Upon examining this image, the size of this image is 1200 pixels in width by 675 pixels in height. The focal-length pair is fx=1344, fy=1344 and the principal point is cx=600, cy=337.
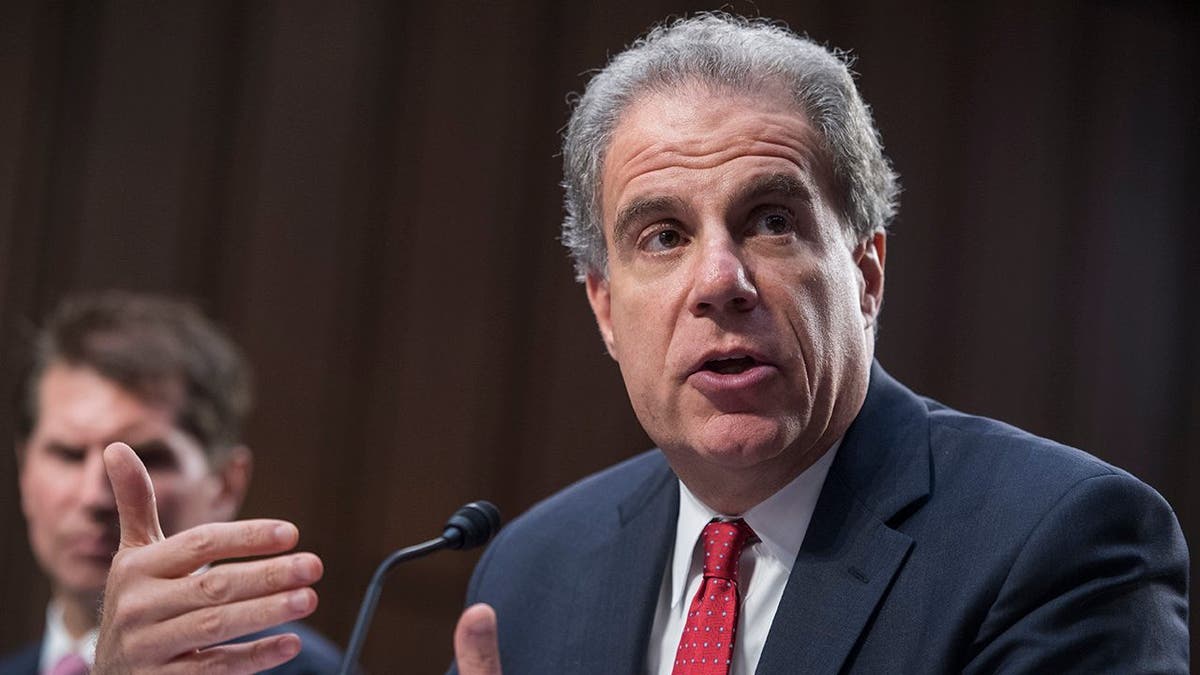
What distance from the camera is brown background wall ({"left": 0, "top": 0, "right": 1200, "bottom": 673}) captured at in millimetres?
3986

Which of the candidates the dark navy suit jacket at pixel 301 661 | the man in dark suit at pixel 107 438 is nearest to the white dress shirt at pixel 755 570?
the dark navy suit jacket at pixel 301 661

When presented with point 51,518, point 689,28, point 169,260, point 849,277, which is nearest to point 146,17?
point 169,260

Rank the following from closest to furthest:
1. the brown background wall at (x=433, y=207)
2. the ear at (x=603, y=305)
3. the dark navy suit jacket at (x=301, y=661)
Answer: the ear at (x=603, y=305), the dark navy suit jacket at (x=301, y=661), the brown background wall at (x=433, y=207)

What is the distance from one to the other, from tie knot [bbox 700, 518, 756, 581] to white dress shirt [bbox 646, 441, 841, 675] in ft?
0.05

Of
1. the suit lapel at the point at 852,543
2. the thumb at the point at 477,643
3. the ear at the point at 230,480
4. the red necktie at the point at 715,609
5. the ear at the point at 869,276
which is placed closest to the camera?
the thumb at the point at 477,643

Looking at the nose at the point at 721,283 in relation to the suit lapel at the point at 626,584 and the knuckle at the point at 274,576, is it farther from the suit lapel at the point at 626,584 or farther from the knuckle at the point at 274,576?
the knuckle at the point at 274,576

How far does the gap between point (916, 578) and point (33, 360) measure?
250 cm

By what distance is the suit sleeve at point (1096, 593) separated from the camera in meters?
1.60

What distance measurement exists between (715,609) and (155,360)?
184 centimetres

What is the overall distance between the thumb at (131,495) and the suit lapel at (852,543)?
0.85 meters

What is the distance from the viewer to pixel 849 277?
202 centimetres

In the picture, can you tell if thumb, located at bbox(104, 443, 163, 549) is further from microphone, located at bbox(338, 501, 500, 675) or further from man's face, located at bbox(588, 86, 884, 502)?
man's face, located at bbox(588, 86, 884, 502)

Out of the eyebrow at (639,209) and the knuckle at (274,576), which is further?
the eyebrow at (639,209)

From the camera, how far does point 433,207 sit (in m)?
4.11
